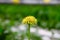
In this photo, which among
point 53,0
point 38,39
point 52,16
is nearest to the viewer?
point 38,39

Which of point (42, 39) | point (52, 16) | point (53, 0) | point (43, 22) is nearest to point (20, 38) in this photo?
point (42, 39)

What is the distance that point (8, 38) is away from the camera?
1.87m

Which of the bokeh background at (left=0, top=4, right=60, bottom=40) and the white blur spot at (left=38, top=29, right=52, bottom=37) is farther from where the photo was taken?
the white blur spot at (left=38, top=29, right=52, bottom=37)

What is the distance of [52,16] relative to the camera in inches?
131

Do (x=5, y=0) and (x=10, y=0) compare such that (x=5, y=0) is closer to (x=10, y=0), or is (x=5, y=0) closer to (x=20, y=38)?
(x=10, y=0)

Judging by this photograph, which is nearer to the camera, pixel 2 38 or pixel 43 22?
pixel 2 38

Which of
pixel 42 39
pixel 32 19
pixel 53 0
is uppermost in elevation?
pixel 53 0

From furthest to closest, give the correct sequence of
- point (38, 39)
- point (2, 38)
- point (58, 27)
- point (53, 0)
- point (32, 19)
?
point (53, 0)
point (58, 27)
point (38, 39)
point (2, 38)
point (32, 19)

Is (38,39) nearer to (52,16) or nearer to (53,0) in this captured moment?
(52,16)

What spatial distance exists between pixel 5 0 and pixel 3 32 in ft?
18.2

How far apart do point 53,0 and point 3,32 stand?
5420 millimetres

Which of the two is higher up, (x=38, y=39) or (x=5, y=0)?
(x=5, y=0)

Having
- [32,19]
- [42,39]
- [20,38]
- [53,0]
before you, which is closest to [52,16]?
[42,39]

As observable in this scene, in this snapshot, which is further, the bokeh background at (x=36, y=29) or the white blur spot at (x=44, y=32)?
the white blur spot at (x=44, y=32)
